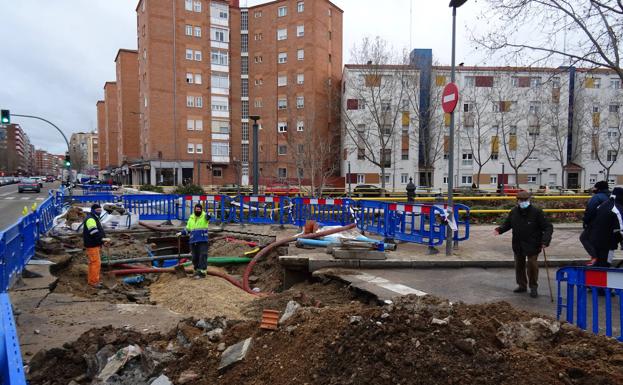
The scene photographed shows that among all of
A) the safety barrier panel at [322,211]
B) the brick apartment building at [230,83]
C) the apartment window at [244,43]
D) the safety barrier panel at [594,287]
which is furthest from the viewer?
the apartment window at [244,43]

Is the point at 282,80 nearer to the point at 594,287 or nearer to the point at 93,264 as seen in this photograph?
the point at 93,264

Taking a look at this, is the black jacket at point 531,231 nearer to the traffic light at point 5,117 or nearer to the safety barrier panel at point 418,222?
the safety barrier panel at point 418,222

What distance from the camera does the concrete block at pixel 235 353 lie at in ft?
11.5

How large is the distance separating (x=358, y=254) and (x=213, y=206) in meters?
8.70

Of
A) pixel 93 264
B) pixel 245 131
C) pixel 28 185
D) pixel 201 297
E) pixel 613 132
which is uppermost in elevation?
pixel 245 131

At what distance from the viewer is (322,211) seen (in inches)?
537

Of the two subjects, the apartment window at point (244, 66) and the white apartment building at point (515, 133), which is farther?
the apartment window at point (244, 66)

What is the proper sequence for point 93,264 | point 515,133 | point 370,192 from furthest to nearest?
point 515,133 < point 370,192 < point 93,264

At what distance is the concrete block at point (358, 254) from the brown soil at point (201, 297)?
6.21 ft

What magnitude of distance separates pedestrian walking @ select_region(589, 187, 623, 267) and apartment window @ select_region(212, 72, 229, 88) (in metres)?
52.4

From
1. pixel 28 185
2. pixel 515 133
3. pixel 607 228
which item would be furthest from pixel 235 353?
pixel 515 133

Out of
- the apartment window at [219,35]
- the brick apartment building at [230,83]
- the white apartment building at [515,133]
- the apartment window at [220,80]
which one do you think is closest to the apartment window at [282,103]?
the brick apartment building at [230,83]

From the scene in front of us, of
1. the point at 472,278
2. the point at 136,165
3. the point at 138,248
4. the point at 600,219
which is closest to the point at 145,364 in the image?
the point at 472,278

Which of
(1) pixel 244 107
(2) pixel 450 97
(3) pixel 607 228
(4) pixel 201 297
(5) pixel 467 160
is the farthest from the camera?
(1) pixel 244 107
